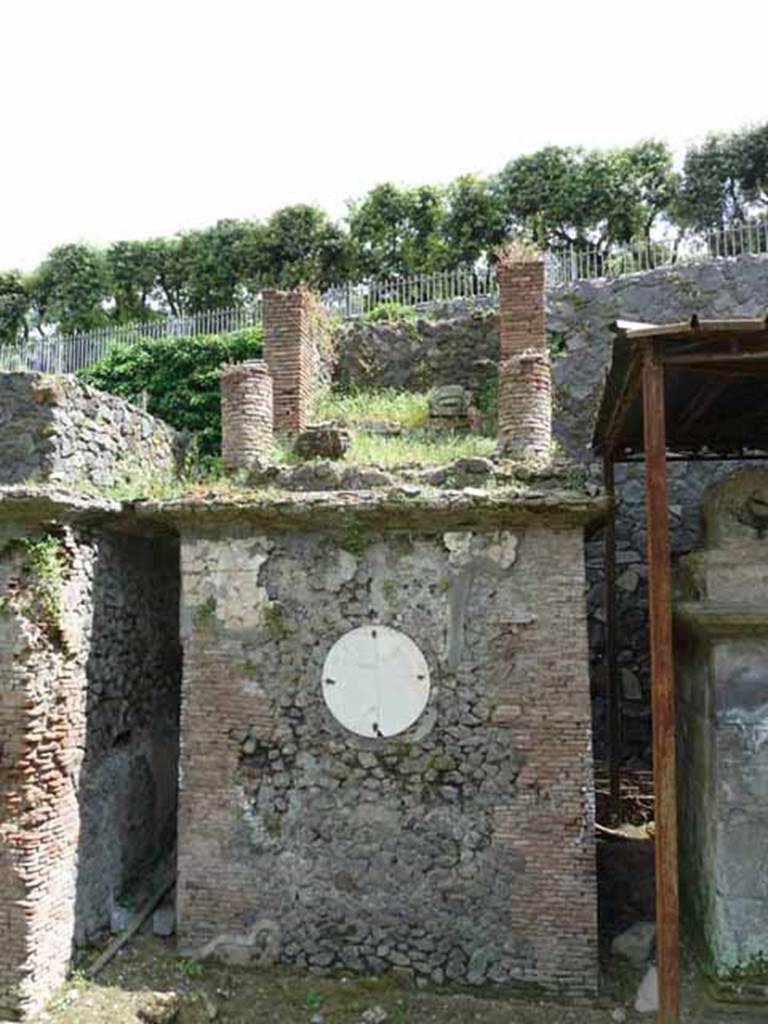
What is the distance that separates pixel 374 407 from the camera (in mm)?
10438

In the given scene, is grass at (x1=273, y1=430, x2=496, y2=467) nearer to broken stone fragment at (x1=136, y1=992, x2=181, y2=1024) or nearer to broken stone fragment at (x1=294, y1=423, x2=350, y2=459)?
broken stone fragment at (x1=294, y1=423, x2=350, y2=459)

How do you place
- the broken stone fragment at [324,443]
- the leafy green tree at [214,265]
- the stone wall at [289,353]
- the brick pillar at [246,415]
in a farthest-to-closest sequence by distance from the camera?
1. the leafy green tree at [214,265]
2. the stone wall at [289,353]
3. the broken stone fragment at [324,443]
4. the brick pillar at [246,415]

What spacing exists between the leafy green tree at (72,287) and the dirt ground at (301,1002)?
2503 centimetres

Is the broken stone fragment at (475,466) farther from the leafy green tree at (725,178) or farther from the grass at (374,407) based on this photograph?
the leafy green tree at (725,178)

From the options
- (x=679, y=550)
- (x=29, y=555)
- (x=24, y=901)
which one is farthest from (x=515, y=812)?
(x=679, y=550)

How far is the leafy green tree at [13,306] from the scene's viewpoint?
2977cm

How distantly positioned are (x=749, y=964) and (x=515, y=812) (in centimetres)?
181

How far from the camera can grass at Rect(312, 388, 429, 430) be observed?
32.6 ft

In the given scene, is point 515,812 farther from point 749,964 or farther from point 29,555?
point 29,555

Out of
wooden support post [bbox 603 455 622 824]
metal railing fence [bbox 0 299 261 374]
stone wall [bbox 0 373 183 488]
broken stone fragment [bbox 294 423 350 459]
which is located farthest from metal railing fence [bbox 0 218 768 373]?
stone wall [bbox 0 373 183 488]

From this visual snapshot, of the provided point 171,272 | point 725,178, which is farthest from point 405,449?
point 171,272

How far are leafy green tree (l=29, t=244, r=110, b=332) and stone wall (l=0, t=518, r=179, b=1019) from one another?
75.8ft

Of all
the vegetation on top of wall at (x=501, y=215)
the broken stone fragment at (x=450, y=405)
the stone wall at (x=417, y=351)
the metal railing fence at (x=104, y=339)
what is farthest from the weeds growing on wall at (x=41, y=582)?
the vegetation on top of wall at (x=501, y=215)

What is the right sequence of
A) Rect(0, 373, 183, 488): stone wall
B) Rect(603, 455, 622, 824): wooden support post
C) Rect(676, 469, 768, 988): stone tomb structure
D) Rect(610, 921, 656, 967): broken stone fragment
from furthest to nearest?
1. Rect(603, 455, 622, 824): wooden support post
2. Rect(0, 373, 183, 488): stone wall
3. Rect(610, 921, 656, 967): broken stone fragment
4. Rect(676, 469, 768, 988): stone tomb structure
